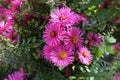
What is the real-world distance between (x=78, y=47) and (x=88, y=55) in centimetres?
6

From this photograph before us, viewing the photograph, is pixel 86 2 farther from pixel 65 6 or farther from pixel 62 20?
pixel 62 20

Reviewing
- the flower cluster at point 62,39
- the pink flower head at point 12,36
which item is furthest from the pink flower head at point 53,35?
the pink flower head at point 12,36

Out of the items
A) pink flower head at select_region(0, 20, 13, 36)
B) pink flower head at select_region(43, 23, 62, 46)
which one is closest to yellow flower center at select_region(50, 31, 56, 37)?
pink flower head at select_region(43, 23, 62, 46)

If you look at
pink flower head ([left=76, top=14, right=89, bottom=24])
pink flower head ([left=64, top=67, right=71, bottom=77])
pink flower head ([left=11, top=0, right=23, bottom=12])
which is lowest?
pink flower head ([left=64, top=67, right=71, bottom=77])

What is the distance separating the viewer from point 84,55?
139cm

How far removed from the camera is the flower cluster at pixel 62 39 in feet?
4.37

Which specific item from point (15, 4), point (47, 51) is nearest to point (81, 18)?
point (47, 51)

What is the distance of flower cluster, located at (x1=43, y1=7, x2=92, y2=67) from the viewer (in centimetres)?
133

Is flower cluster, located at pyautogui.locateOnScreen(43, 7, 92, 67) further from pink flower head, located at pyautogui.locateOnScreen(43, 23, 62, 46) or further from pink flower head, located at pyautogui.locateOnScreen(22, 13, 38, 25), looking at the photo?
pink flower head, located at pyautogui.locateOnScreen(22, 13, 38, 25)

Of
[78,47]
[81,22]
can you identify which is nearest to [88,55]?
[78,47]

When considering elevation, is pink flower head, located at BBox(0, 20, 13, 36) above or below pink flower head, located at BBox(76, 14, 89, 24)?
below

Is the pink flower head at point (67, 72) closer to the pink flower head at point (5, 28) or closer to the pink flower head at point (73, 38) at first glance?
the pink flower head at point (73, 38)

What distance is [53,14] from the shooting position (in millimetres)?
1336

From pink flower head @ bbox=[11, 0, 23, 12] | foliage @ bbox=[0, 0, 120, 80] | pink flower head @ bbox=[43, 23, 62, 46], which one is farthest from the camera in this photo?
pink flower head @ bbox=[11, 0, 23, 12]
